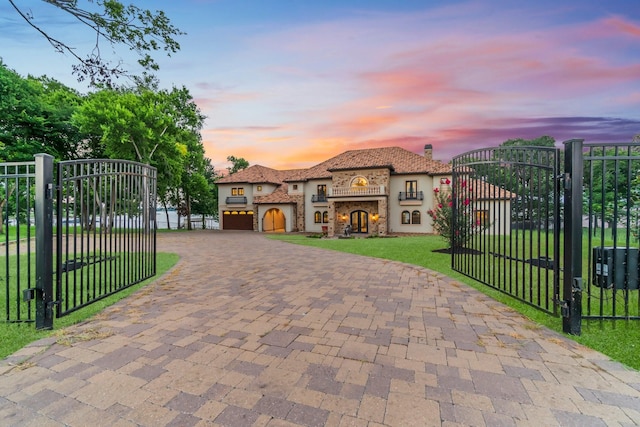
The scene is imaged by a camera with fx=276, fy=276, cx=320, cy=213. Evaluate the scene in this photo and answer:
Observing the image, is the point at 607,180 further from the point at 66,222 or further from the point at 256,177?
the point at 256,177

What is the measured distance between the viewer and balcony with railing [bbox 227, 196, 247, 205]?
31031mm

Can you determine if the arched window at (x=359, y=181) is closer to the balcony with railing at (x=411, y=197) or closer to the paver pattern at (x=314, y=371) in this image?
the balcony with railing at (x=411, y=197)

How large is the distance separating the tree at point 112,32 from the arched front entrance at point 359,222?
2098 centimetres

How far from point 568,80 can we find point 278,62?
10.4 m

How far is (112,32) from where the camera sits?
4387 mm

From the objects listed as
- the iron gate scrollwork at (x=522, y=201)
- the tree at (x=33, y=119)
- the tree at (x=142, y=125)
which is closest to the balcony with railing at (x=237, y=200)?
the tree at (x=142, y=125)

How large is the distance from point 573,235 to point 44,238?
6469 mm

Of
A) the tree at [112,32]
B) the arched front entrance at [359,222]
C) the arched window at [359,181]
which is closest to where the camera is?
the tree at [112,32]

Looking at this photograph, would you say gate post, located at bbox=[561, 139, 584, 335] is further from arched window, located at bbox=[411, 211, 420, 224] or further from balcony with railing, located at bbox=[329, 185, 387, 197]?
arched window, located at bbox=[411, 211, 420, 224]

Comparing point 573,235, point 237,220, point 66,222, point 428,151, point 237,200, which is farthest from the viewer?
point 237,220

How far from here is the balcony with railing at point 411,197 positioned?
908 inches

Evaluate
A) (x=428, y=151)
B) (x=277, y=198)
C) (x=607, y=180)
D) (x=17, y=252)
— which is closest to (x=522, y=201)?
(x=607, y=180)

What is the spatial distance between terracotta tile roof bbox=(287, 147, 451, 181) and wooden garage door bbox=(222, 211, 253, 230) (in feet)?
24.1

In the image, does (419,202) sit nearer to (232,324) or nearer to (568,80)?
(568,80)
